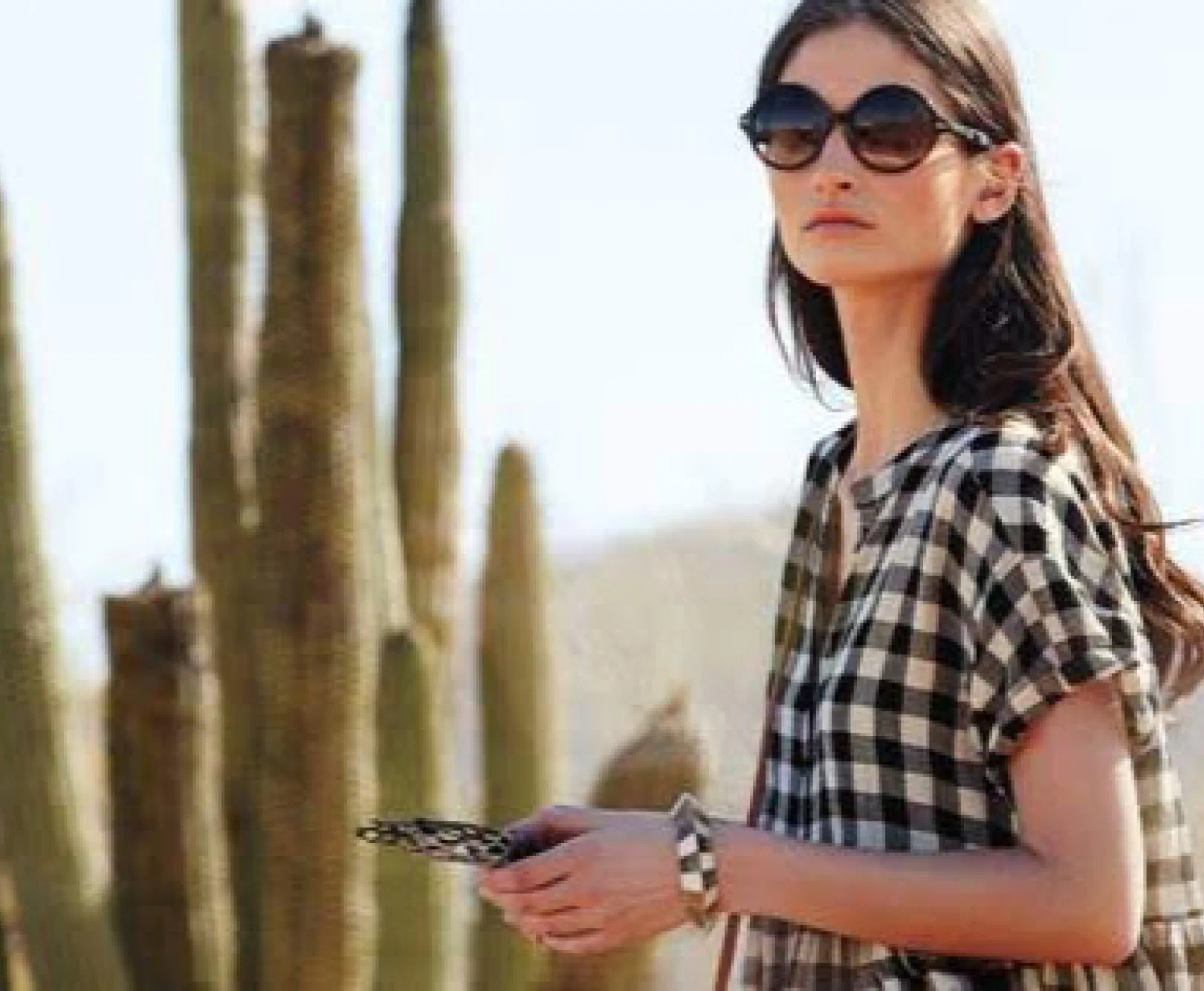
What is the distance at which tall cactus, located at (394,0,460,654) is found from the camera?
734 cm

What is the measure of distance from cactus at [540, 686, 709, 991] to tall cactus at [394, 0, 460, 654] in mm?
636

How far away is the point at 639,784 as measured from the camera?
267 inches

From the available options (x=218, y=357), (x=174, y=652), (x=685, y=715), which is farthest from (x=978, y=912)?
(x=218, y=357)

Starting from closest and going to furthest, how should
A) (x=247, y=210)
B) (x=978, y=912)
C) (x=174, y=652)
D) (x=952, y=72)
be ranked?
(x=978, y=912) → (x=952, y=72) → (x=174, y=652) → (x=247, y=210)

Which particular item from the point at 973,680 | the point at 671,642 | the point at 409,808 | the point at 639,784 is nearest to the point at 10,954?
the point at 409,808

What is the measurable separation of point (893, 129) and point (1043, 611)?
345mm

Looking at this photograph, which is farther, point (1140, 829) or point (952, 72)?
point (952, 72)

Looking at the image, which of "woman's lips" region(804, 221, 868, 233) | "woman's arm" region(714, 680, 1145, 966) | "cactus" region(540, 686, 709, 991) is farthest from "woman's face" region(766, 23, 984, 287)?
"cactus" region(540, 686, 709, 991)

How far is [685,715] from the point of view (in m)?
6.95

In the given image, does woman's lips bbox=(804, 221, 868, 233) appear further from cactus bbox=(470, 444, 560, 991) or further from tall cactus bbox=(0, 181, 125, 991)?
cactus bbox=(470, 444, 560, 991)

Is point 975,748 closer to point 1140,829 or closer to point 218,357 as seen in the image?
point 1140,829

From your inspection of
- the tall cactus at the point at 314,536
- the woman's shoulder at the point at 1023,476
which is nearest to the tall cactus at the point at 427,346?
the tall cactus at the point at 314,536

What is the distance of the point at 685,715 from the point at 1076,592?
185 inches

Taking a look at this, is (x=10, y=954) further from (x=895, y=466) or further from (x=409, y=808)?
(x=895, y=466)
